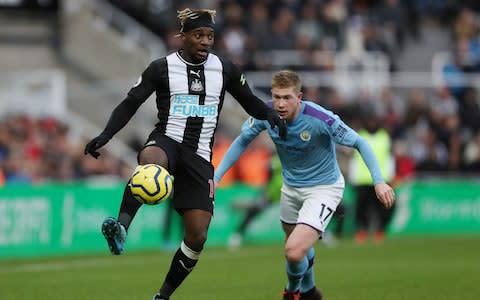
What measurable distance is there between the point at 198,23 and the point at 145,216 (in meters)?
10.5

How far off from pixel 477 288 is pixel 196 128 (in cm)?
394

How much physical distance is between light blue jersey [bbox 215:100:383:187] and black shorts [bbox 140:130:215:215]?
492 mm

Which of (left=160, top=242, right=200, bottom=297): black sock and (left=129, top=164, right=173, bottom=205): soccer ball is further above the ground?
(left=129, top=164, right=173, bottom=205): soccer ball

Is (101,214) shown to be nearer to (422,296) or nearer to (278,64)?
(278,64)

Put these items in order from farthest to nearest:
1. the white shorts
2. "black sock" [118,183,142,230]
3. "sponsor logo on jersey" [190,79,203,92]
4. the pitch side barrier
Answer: the pitch side barrier < the white shorts < "sponsor logo on jersey" [190,79,203,92] < "black sock" [118,183,142,230]

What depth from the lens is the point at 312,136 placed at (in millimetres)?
9828

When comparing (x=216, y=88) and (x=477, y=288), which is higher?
(x=216, y=88)

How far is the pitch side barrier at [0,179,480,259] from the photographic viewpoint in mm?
17922

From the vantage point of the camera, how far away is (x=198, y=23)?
9336mm

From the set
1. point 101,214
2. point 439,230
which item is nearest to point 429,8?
point 439,230

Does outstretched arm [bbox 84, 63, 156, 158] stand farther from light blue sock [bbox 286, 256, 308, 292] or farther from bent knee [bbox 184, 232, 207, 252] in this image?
light blue sock [bbox 286, 256, 308, 292]

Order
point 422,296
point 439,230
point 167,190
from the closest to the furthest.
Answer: point 167,190 → point 422,296 → point 439,230

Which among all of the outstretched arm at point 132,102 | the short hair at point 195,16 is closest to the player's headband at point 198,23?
the short hair at point 195,16

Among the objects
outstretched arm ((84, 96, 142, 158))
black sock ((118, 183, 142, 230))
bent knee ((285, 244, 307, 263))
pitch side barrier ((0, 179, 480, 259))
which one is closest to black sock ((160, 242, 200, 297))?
black sock ((118, 183, 142, 230))
